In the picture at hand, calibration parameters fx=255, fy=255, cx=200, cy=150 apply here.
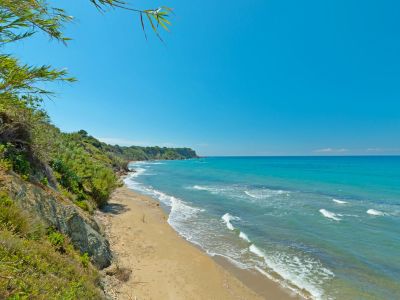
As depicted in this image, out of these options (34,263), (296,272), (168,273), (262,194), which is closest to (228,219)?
(296,272)

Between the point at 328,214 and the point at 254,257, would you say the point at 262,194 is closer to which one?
the point at 328,214

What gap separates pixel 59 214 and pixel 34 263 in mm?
3352

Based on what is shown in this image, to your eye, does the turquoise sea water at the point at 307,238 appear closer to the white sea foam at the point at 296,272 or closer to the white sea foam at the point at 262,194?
the white sea foam at the point at 296,272

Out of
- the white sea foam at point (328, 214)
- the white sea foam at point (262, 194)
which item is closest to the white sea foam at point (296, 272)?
the white sea foam at point (328, 214)

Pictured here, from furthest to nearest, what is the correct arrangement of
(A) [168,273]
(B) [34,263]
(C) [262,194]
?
(C) [262,194]
(A) [168,273]
(B) [34,263]

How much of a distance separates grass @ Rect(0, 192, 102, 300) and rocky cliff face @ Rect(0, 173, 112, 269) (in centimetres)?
62

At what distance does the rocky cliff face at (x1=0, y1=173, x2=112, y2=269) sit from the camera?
7.27m

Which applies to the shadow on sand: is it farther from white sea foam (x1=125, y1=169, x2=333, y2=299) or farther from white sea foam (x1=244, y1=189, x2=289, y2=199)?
white sea foam (x1=244, y1=189, x2=289, y2=199)

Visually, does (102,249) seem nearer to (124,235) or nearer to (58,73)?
(124,235)

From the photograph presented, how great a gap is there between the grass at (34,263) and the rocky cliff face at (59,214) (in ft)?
2.05

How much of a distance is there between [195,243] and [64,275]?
35.2 feet

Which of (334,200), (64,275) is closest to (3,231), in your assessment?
(64,275)

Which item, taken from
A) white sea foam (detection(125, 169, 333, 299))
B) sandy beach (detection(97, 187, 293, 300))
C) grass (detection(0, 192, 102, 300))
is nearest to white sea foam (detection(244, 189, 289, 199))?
white sea foam (detection(125, 169, 333, 299))

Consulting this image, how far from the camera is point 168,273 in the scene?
1116 centimetres
